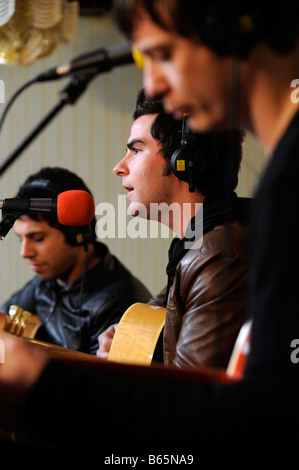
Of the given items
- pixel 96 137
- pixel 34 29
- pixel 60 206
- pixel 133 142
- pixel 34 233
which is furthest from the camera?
pixel 96 137

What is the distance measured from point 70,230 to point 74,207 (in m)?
0.99

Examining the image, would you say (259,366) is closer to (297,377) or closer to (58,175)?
(297,377)

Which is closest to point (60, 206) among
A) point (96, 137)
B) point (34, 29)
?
point (34, 29)

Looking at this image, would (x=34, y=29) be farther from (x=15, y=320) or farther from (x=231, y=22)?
(x=231, y=22)

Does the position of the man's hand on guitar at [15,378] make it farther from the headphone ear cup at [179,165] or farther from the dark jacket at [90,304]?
the dark jacket at [90,304]

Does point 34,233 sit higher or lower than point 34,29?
lower

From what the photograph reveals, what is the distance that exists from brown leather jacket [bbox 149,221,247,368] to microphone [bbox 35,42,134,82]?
0.44 meters

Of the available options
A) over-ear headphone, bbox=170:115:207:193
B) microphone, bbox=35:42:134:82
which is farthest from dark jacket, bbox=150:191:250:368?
microphone, bbox=35:42:134:82

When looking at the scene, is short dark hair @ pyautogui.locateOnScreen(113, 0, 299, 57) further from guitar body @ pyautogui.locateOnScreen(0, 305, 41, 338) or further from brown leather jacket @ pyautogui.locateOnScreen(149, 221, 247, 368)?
guitar body @ pyautogui.locateOnScreen(0, 305, 41, 338)

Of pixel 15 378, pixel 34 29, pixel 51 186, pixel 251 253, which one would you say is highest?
pixel 34 29

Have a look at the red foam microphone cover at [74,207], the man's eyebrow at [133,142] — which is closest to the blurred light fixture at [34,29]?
the man's eyebrow at [133,142]

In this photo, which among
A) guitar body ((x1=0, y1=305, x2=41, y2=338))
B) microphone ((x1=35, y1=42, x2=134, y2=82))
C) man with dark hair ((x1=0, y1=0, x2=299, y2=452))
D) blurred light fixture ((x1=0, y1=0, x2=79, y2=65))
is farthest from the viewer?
blurred light fixture ((x1=0, y1=0, x2=79, y2=65))

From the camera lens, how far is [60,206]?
122 centimetres

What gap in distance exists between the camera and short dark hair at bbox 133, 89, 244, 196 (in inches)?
60.8
